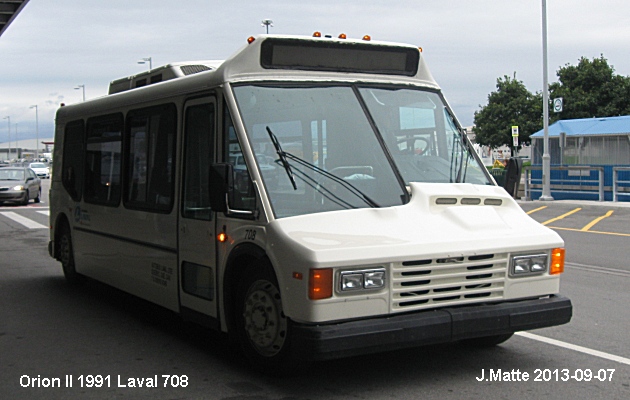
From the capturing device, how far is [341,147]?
627 cm

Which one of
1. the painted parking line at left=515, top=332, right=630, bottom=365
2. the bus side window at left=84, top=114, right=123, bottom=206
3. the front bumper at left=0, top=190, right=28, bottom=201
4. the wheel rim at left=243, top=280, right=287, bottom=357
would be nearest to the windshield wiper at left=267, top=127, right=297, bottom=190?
Answer: the wheel rim at left=243, top=280, right=287, bottom=357

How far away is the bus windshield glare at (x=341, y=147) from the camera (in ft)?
19.7

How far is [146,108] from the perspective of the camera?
802cm

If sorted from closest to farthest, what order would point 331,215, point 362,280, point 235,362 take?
1. point 362,280
2. point 331,215
3. point 235,362

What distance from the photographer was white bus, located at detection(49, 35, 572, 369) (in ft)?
17.9

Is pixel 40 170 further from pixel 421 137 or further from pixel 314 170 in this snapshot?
pixel 314 170

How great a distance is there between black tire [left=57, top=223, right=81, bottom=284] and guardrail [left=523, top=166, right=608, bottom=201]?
19555 millimetres

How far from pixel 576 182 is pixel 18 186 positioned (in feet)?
63.2

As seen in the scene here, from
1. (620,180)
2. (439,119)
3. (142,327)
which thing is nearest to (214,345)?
(142,327)

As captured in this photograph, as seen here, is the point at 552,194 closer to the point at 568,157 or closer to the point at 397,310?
the point at 568,157

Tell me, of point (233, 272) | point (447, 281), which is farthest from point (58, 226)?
point (447, 281)

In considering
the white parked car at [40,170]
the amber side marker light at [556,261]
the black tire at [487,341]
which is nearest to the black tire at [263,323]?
the black tire at [487,341]

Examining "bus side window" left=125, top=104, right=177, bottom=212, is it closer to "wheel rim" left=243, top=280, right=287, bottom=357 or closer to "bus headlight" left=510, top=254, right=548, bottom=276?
"wheel rim" left=243, top=280, right=287, bottom=357

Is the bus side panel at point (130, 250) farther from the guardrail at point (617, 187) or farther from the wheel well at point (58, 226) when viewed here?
the guardrail at point (617, 187)
